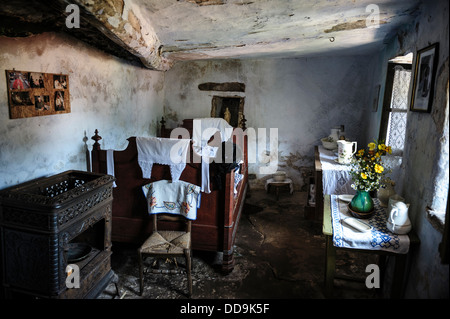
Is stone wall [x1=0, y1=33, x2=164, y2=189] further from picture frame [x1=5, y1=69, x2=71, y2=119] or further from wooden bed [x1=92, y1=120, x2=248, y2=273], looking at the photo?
wooden bed [x1=92, y1=120, x2=248, y2=273]

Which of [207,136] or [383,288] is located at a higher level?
[207,136]

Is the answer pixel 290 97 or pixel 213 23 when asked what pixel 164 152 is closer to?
pixel 213 23

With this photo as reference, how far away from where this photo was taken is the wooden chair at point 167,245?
2764 mm

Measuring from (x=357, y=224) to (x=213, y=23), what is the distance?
7.89 feet

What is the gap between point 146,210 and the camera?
3.35m

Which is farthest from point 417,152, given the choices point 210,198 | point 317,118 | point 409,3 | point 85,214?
point 317,118

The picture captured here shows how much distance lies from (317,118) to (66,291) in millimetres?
4726

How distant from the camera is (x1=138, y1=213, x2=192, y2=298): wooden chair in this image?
276 cm

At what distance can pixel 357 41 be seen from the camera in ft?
13.7

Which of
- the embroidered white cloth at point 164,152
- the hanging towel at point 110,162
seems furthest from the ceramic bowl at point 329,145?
the hanging towel at point 110,162

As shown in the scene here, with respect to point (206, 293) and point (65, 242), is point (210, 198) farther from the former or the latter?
point (65, 242)

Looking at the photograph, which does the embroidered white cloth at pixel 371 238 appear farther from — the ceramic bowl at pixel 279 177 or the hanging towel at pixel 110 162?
the ceramic bowl at pixel 279 177

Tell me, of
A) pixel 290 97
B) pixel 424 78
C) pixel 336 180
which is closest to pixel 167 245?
pixel 336 180

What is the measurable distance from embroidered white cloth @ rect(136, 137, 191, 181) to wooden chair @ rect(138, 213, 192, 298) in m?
0.48
